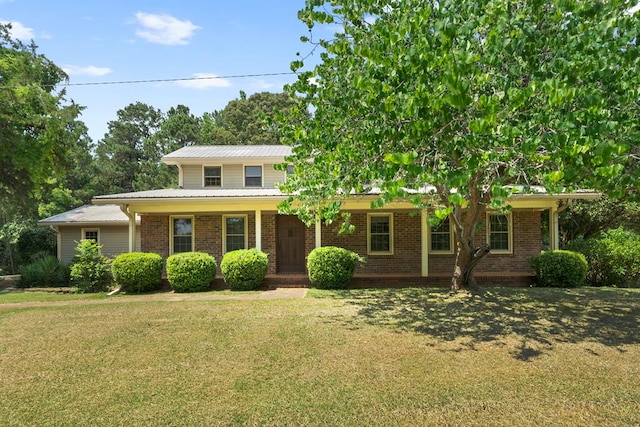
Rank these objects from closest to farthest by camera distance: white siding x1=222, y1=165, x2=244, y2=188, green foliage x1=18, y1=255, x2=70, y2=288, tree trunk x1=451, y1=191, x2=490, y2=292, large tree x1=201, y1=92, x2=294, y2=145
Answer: tree trunk x1=451, y1=191, x2=490, y2=292, green foliage x1=18, y1=255, x2=70, y2=288, white siding x1=222, y1=165, x2=244, y2=188, large tree x1=201, y1=92, x2=294, y2=145

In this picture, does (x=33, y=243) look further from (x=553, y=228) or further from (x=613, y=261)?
(x=613, y=261)

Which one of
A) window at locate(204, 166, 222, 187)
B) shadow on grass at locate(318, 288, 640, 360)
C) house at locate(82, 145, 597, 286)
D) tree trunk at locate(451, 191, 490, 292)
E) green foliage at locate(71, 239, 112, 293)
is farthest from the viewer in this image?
window at locate(204, 166, 222, 187)

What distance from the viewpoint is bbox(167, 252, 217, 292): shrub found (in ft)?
37.1

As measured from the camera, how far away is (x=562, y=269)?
11.2 m

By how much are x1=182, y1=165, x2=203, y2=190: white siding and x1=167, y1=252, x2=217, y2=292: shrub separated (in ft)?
16.8

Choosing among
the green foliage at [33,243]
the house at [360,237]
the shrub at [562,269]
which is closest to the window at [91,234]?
the green foliage at [33,243]

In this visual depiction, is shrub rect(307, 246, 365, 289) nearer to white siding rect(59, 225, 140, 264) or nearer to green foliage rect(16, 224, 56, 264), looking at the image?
white siding rect(59, 225, 140, 264)

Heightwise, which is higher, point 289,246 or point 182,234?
point 182,234


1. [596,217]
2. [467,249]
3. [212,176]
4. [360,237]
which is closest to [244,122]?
[212,176]

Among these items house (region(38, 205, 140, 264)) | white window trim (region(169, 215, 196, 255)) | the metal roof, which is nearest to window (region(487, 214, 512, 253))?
white window trim (region(169, 215, 196, 255))

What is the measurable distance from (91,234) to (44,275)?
12.3 feet

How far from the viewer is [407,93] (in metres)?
4.71

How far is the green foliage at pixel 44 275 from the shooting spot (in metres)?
14.9

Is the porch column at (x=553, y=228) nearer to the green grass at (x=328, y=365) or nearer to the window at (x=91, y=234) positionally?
the green grass at (x=328, y=365)
